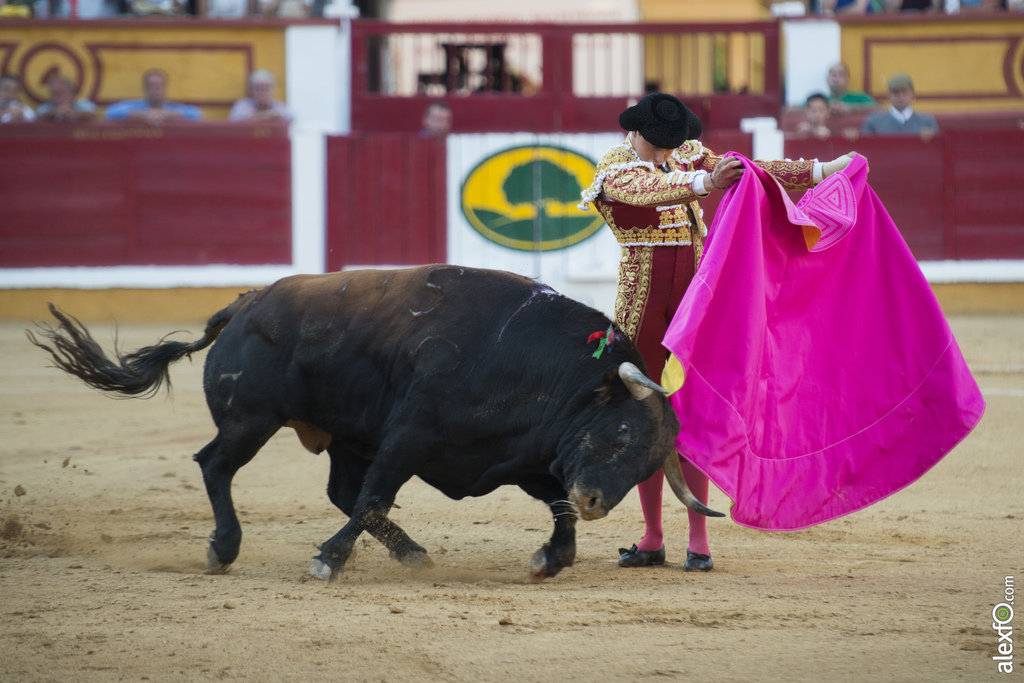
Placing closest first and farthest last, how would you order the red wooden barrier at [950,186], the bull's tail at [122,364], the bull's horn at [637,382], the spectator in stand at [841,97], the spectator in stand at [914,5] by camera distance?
the bull's horn at [637,382] → the bull's tail at [122,364] → the red wooden barrier at [950,186] → the spectator in stand at [841,97] → the spectator in stand at [914,5]

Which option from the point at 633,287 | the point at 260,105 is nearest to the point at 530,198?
the point at 260,105

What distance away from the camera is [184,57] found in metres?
9.13

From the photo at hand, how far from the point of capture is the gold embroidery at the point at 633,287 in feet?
10.0

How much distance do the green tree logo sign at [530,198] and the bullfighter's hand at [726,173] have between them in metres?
5.92

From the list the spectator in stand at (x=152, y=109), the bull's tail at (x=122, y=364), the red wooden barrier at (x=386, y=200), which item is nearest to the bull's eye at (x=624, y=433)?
the bull's tail at (x=122, y=364)

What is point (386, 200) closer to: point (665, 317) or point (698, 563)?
point (665, 317)

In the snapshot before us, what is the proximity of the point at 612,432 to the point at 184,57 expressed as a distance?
7.37 m

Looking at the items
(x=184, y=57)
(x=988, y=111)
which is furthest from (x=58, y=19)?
(x=988, y=111)

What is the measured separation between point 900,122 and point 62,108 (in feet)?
20.2

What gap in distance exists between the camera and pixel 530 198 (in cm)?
883

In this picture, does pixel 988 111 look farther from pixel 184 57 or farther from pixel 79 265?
pixel 79 265

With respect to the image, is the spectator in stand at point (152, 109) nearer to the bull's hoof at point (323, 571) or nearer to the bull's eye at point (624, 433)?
the bull's hoof at point (323, 571)

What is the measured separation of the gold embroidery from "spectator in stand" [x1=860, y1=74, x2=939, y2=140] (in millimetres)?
6027

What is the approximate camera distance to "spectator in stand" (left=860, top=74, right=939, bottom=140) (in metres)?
8.48
